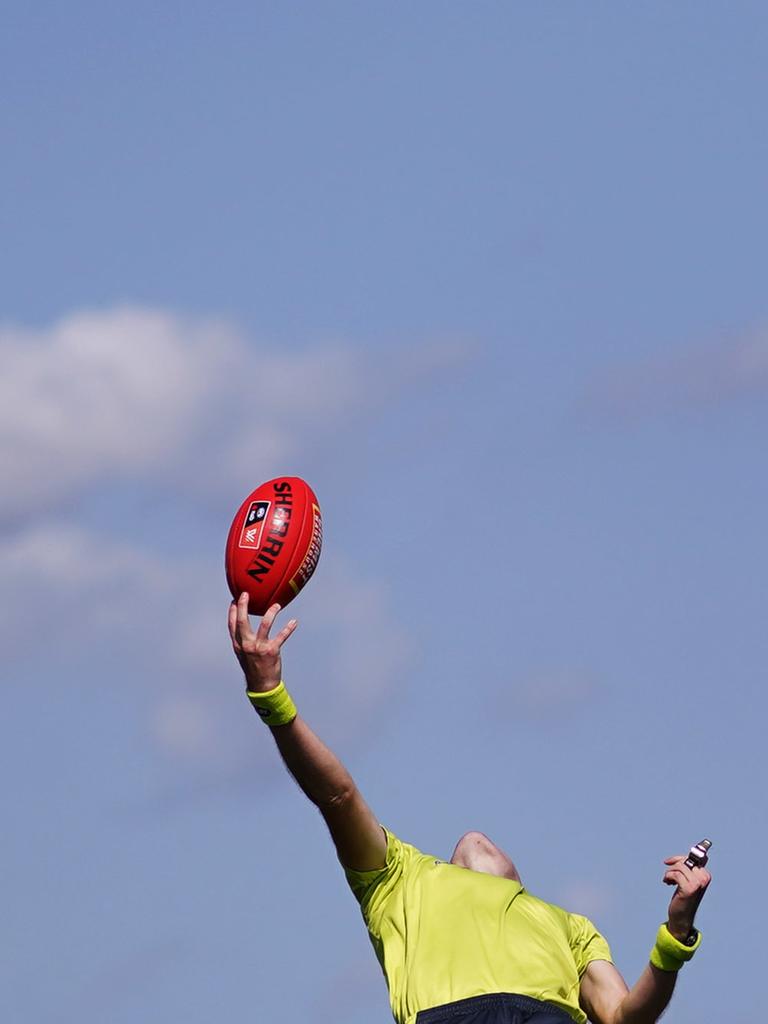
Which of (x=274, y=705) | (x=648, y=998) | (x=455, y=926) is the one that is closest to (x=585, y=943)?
(x=648, y=998)

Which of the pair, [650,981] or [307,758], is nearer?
[307,758]

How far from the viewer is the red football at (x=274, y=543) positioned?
31.1 feet

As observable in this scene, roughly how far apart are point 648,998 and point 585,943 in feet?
1.77

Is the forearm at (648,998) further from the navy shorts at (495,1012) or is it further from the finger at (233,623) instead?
the finger at (233,623)

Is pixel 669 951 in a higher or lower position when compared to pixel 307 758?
lower

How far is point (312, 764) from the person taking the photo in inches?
350

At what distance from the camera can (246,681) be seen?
8727 millimetres

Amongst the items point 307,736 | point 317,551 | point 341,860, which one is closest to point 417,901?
point 341,860

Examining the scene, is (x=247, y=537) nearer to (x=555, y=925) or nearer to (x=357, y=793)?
(x=357, y=793)

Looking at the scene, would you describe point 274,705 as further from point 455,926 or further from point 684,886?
point 684,886

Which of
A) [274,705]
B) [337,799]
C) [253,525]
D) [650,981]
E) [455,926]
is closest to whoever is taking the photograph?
[274,705]

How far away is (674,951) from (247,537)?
2.99 m

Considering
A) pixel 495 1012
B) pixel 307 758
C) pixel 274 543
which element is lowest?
pixel 495 1012

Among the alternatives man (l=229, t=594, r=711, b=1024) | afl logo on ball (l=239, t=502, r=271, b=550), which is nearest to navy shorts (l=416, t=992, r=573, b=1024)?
man (l=229, t=594, r=711, b=1024)
